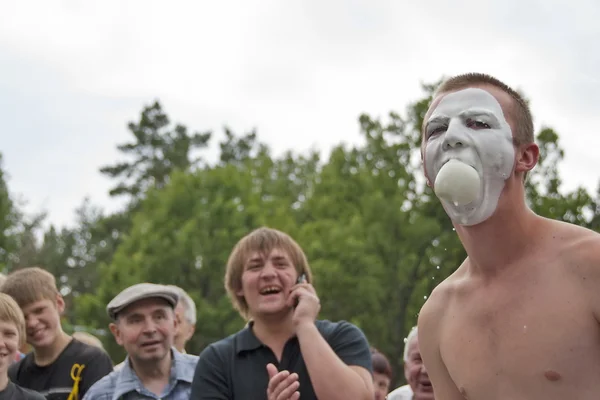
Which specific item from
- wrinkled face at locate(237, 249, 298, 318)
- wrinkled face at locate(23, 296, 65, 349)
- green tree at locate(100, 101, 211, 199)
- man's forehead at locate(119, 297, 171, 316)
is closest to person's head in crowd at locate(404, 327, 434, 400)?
wrinkled face at locate(237, 249, 298, 318)

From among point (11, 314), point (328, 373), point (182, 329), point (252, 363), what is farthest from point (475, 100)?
point (182, 329)

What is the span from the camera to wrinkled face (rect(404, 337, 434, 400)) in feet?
17.5

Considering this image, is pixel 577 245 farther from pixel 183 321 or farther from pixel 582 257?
pixel 183 321

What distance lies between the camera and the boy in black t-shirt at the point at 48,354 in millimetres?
5566

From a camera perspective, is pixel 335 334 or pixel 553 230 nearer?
pixel 553 230

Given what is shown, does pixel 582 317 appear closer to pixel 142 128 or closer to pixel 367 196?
pixel 367 196

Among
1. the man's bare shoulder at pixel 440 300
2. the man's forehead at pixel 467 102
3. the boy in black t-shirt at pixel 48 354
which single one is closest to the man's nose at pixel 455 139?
the man's forehead at pixel 467 102

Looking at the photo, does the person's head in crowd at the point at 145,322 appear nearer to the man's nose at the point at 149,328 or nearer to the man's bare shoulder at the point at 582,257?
the man's nose at the point at 149,328

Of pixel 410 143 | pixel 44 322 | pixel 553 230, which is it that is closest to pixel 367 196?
pixel 410 143

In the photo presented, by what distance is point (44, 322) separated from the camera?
569cm

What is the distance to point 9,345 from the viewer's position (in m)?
5.04

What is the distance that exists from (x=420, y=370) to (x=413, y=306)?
72.1 feet

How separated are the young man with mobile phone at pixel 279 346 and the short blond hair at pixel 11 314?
1293mm

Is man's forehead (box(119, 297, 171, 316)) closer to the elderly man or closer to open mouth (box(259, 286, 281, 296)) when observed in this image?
open mouth (box(259, 286, 281, 296))
